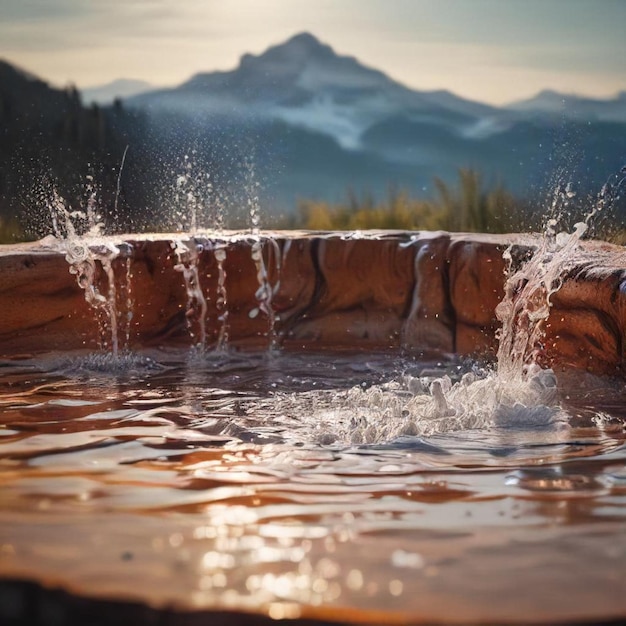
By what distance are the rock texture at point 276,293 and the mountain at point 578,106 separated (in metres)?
8.68

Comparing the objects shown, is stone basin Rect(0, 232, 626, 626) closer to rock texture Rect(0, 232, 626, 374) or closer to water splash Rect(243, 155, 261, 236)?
rock texture Rect(0, 232, 626, 374)

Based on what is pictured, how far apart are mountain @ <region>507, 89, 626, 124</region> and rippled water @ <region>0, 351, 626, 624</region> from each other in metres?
10.2

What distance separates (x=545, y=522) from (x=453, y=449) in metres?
0.81

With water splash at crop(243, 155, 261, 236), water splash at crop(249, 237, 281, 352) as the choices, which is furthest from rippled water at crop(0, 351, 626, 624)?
water splash at crop(243, 155, 261, 236)

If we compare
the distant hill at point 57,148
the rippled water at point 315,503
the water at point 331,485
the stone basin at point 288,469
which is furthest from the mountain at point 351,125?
the rippled water at point 315,503

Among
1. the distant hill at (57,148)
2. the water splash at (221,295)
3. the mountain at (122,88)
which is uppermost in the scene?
the mountain at (122,88)

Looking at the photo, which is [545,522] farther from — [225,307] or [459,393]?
[225,307]

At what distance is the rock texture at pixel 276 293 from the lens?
16.6 feet

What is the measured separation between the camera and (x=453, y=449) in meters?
2.85

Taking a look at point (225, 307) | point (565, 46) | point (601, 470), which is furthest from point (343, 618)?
point (565, 46)

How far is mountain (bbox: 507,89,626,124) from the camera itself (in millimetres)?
13516

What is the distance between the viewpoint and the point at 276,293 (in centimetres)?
541

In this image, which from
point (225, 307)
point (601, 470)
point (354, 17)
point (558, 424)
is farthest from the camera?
point (354, 17)

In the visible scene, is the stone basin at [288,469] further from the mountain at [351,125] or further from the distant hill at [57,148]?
the mountain at [351,125]
